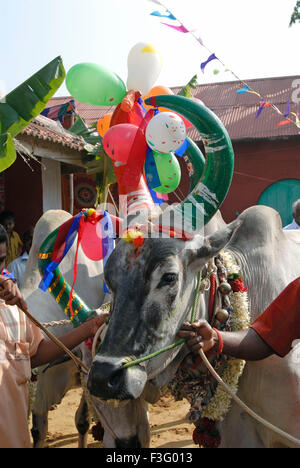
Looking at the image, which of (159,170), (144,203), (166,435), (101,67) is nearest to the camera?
(144,203)

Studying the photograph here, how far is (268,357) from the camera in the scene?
2.45m

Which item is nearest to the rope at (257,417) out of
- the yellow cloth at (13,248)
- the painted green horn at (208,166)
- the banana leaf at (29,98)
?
the painted green horn at (208,166)

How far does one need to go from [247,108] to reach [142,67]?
35.6 feet

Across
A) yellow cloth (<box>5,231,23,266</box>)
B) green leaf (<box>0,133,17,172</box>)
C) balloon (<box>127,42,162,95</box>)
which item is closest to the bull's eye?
green leaf (<box>0,133,17,172</box>)

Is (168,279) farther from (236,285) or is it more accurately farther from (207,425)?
(207,425)

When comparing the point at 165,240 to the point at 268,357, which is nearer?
the point at 165,240

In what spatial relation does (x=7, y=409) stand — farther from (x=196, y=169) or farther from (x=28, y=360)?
(x=196, y=169)

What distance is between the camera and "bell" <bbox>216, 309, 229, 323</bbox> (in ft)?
7.95

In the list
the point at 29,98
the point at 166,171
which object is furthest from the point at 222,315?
the point at 29,98

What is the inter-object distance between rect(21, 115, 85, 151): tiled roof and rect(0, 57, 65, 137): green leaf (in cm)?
337

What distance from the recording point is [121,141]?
272 cm

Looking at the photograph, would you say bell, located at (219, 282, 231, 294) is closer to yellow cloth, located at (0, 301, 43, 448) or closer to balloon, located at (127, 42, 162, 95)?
yellow cloth, located at (0, 301, 43, 448)
